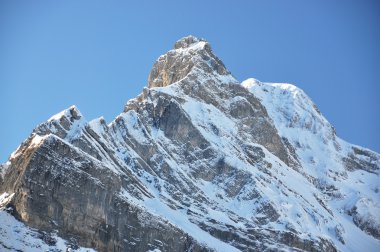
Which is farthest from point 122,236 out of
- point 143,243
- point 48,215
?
point 48,215

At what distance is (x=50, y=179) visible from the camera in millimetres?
179000

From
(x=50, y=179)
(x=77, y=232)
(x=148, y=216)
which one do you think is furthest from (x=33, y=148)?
(x=148, y=216)

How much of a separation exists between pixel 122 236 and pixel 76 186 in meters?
16.1

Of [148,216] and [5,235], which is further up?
[148,216]

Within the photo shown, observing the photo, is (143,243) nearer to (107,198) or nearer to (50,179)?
(107,198)

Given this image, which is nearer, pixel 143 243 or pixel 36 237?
pixel 36 237

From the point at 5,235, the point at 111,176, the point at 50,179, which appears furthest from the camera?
the point at 111,176

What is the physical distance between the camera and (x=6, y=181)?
185125mm

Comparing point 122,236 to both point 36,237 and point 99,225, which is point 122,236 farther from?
point 36,237

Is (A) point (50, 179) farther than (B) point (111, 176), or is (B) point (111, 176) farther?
(B) point (111, 176)

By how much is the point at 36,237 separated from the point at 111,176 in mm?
28898

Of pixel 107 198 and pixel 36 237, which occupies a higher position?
pixel 107 198

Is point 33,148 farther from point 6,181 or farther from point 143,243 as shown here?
point 143,243

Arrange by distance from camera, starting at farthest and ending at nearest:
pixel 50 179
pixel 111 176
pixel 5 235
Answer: pixel 111 176
pixel 50 179
pixel 5 235
